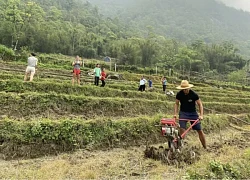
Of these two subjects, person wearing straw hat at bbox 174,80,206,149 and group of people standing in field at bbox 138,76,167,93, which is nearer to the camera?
person wearing straw hat at bbox 174,80,206,149

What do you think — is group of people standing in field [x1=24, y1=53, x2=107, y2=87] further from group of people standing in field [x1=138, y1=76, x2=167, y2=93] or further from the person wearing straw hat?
the person wearing straw hat

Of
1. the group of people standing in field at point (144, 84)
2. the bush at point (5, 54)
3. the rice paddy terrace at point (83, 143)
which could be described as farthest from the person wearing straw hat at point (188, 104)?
the bush at point (5, 54)

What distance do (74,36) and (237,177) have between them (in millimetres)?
59739

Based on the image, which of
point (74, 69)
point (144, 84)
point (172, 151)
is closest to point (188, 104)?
point (172, 151)

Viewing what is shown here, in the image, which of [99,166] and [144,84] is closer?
[99,166]

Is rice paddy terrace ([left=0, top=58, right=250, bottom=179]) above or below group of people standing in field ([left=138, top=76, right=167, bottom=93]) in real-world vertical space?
below

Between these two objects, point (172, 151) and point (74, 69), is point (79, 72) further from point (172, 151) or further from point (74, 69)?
point (172, 151)

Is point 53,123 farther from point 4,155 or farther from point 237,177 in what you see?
point 237,177

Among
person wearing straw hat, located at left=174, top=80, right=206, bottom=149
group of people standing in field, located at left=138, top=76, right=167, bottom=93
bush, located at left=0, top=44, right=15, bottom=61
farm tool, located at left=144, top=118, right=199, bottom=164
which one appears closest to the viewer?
farm tool, located at left=144, top=118, right=199, bottom=164

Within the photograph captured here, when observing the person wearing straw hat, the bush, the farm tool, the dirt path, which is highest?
the bush

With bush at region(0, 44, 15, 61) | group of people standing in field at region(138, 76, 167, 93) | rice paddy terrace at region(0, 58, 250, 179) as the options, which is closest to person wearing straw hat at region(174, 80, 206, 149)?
rice paddy terrace at region(0, 58, 250, 179)

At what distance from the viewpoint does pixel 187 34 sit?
16212 centimetres

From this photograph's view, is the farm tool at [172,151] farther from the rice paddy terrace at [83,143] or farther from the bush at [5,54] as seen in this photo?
the bush at [5,54]

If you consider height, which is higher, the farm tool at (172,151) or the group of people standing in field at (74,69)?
the group of people standing in field at (74,69)
